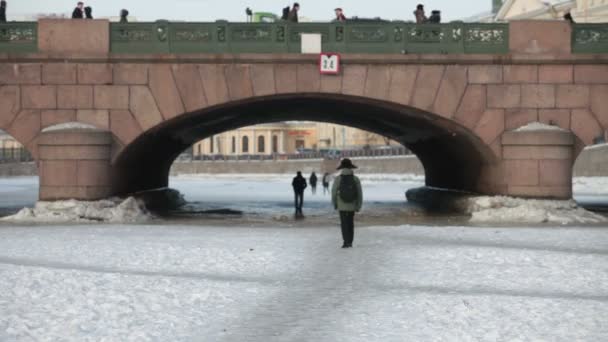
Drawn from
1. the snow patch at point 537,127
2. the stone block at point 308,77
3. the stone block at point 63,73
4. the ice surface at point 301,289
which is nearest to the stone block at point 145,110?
the stone block at point 63,73

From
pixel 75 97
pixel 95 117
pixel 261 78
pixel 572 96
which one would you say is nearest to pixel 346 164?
pixel 261 78

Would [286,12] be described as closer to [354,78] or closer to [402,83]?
[354,78]

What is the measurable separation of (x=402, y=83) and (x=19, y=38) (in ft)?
30.8

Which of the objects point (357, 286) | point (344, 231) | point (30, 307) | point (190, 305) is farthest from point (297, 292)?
point (344, 231)

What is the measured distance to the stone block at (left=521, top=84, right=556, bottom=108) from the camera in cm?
1975

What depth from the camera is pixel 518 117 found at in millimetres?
19750

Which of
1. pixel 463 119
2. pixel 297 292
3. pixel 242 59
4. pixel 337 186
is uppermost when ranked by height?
pixel 242 59

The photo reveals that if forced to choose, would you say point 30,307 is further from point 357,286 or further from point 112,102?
point 112,102

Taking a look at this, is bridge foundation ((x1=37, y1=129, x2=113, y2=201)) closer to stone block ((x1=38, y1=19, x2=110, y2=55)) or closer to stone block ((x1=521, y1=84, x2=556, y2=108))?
stone block ((x1=38, y1=19, x2=110, y2=55))

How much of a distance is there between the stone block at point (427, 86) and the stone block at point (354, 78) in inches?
52.0

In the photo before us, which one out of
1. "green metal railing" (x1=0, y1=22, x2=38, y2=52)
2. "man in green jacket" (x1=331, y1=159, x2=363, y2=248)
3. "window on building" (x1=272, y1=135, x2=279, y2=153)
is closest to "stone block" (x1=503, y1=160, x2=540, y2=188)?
"man in green jacket" (x1=331, y1=159, x2=363, y2=248)

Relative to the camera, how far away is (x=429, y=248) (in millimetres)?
12797

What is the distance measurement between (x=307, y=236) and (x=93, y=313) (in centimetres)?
Answer: 783

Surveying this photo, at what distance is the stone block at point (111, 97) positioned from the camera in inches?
754
